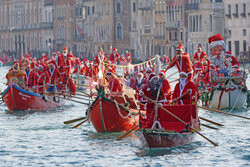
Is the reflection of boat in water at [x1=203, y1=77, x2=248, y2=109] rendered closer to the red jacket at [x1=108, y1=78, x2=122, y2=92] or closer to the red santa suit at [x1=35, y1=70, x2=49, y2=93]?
the red santa suit at [x1=35, y1=70, x2=49, y2=93]

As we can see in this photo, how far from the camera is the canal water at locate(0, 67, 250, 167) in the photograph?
21.6 metres

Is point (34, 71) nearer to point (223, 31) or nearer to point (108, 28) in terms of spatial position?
point (223, 31)

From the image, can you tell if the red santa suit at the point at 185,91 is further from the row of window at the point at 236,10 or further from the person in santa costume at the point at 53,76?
the row of window at the point at 236,10

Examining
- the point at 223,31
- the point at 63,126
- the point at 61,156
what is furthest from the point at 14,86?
the point at 223,31

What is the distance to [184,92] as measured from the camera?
2236 cm

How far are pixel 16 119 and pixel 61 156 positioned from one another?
8.97 meters

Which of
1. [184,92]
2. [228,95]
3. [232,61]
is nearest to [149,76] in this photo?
[184,92]

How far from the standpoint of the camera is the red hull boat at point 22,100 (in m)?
32.4

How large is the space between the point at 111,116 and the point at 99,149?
4.40ft

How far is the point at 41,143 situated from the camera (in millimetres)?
24859

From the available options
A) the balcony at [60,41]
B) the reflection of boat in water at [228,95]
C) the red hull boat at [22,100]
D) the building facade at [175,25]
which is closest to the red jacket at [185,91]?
the reflection of boat in water at [228,95]

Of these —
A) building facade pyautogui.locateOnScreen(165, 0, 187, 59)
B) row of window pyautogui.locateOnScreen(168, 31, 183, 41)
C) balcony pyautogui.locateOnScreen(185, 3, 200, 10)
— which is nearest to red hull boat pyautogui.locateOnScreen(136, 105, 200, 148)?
balcony pyautogui.locateOnScreen(185, 3, 200, 10)

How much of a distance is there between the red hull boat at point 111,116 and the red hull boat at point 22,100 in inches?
315

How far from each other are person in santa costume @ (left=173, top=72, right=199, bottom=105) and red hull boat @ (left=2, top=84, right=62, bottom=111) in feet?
36.2
